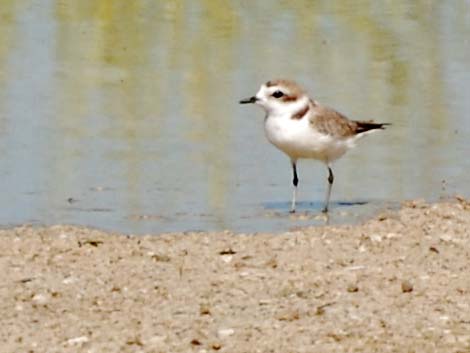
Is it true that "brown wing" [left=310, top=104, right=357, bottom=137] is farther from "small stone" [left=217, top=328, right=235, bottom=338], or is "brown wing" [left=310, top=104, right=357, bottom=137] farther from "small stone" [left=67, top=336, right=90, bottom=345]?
"small stone" [left=67, top=336, right=90, bottom=345]

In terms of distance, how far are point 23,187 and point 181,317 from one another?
3.40m

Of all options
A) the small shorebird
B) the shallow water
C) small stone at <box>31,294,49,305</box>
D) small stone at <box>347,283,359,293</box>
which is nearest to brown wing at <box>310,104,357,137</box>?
the small shorebird

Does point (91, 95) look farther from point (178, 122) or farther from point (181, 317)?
point (181, 317)

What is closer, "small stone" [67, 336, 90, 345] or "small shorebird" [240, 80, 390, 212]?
"small stone" [67, 336, 90, 345]

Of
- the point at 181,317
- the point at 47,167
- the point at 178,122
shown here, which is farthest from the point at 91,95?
the point at 181,317

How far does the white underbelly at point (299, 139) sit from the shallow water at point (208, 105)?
304 mm

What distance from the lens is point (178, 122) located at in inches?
505

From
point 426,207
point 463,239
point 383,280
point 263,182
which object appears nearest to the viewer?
point 383,280

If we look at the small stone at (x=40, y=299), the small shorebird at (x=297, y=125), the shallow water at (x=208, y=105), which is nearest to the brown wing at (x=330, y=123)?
the small shorebird at (x=297, y=125)

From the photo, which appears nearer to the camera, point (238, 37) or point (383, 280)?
point (383, 280)

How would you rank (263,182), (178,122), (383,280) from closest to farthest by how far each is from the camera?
(383,280), (263,182), (178,122)

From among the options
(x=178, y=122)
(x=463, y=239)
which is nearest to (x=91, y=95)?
(x=178, y=122)

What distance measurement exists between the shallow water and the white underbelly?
304mm

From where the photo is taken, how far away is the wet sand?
24.4ft
